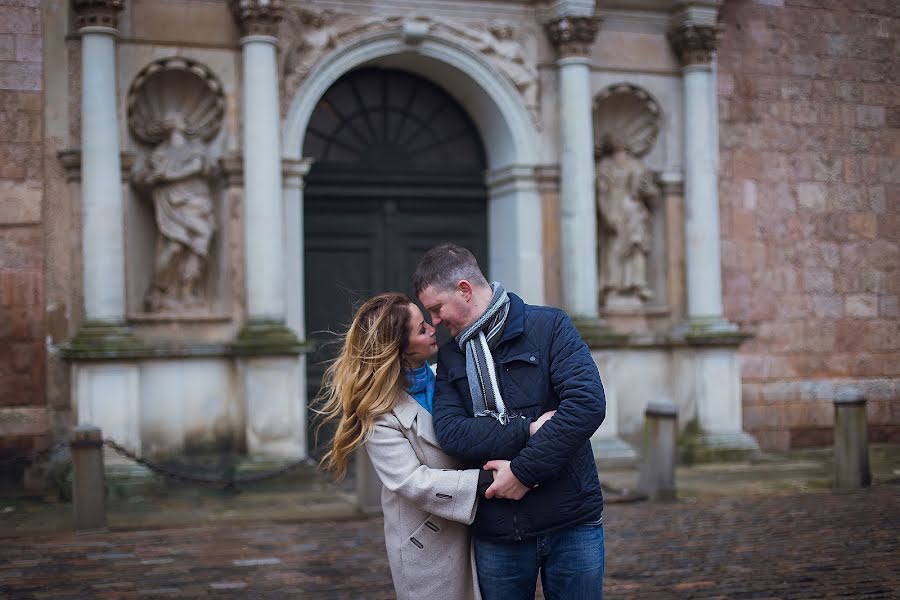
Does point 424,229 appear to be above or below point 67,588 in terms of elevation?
above

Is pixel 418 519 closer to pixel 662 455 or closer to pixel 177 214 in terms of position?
pixel 662 455

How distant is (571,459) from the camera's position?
12.1ft

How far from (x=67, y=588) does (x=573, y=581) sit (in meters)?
4.15

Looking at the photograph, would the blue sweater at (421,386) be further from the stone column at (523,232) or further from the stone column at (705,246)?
the stone column at (705,246)

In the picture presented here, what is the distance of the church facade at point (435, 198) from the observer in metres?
11.3

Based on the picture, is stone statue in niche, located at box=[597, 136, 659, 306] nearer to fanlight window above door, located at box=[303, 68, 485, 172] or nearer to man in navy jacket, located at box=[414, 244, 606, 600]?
fanlight window above door, located at box=[303, 68, 485, 172]

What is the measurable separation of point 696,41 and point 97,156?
675 centimetres

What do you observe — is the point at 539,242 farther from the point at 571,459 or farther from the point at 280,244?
the point at 571,459

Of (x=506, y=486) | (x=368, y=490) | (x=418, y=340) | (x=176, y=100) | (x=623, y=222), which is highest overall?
(x=176, y=100)

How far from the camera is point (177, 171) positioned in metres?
11.6

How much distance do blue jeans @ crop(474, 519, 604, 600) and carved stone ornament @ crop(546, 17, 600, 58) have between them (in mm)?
9683

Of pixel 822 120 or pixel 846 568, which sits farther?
pixel 822 120

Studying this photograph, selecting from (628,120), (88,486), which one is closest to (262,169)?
(88,486)

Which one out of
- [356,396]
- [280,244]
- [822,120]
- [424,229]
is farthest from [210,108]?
[356,396]
